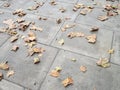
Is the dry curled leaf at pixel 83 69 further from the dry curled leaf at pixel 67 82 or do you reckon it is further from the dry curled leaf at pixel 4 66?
the dry curled leaf at pixel 4 66

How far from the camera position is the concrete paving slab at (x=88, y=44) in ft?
12.9

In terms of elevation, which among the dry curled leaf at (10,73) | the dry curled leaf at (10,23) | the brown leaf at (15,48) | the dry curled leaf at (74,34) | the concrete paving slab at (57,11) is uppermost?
the concrete paving slab at (57,11)

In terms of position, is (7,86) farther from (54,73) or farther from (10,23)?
(10,23)

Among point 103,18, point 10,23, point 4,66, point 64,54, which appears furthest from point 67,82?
point 10,23

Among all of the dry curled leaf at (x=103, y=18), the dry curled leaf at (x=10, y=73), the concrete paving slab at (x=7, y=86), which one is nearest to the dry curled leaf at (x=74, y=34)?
the dry curled leaf at (x=103, y=18)

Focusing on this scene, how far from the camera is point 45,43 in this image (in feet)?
13.7

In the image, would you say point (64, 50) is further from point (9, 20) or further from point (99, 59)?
point (9, 20)

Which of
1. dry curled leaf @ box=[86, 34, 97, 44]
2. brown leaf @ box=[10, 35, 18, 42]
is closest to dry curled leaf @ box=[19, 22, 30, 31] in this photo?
brown leaf @ box=[10, 35, 18, 42]

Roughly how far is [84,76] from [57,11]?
2.46 meters

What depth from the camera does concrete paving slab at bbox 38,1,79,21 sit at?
507 cm

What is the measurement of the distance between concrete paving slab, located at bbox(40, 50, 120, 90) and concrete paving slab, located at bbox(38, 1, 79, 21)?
1.62m

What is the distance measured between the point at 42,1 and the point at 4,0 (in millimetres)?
1253

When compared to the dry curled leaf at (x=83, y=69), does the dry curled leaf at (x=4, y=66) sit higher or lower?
higher

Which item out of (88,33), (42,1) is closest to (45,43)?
(88,33)
